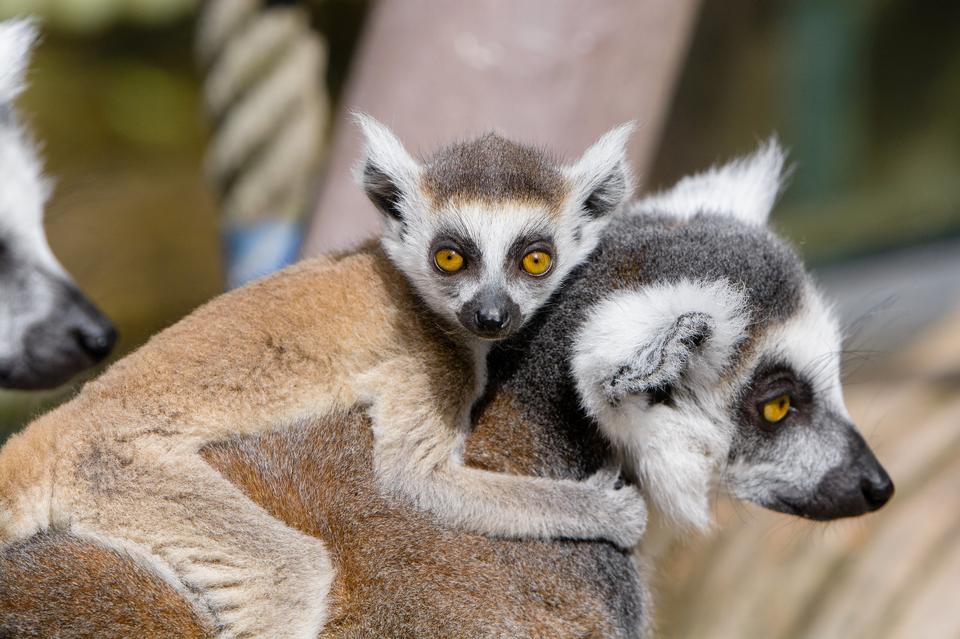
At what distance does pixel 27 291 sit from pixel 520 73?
187cm

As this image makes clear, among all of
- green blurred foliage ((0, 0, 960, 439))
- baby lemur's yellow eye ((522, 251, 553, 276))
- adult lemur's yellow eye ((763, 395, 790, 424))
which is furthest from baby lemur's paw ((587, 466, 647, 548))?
green blurred foliage ((0, 0, 960, 439))

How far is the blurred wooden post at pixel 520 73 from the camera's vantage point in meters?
3.78

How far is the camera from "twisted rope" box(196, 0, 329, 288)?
175 inches

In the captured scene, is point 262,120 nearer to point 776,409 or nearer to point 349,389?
point 349,389

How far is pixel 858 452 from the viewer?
270cm

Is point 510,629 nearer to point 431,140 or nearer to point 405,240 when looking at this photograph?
point 405,240

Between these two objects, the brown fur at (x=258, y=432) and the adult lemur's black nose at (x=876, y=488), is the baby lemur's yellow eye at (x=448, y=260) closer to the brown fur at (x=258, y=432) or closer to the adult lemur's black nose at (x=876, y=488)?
the brown fur at (x=258, y=432)

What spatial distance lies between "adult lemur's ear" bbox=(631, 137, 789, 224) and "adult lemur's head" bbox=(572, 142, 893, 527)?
22 centimetres

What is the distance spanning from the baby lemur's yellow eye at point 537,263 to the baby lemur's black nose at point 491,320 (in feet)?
0.81

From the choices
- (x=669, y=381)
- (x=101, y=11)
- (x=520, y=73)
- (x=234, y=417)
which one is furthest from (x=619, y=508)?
(x=101, y=11)

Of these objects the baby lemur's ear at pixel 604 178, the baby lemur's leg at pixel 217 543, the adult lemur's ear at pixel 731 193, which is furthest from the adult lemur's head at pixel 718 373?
the baby lemur's leg at pixel 217 543

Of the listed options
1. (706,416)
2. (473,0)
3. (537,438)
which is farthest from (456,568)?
(473,0)

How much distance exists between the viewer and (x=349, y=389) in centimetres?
247

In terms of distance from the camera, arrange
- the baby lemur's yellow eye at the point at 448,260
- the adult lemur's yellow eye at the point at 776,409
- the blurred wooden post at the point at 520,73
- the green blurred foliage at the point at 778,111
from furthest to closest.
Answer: the green blurred foliage at the point at 778,111, the blurred wooden post at the point at 520,73, the baby lemur's yellow eye at the point at 448,260, the adult lemur's yellow eye at the point at 776,409
